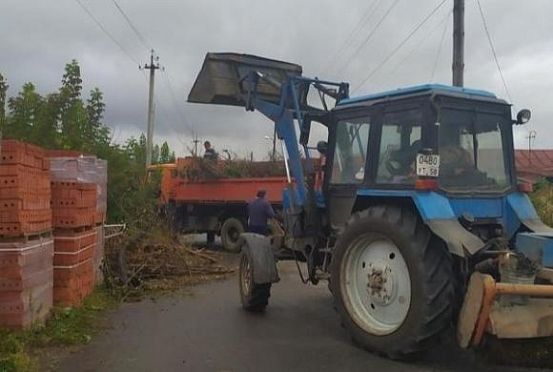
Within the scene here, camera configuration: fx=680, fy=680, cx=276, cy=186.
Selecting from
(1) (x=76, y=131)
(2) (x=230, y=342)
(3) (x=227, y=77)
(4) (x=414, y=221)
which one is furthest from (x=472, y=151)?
(1) (x=76, y=131)

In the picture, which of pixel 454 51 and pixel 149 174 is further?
pixel 149 174

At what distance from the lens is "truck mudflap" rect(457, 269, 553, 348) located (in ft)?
18.4

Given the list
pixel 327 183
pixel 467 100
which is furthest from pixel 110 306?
pixel 467 100

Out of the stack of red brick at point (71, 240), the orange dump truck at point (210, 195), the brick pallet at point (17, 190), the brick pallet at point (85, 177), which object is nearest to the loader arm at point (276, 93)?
the brick pallet at point (85, 177)

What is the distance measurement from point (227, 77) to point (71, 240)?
11.5 feet

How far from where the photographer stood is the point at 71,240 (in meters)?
8.46

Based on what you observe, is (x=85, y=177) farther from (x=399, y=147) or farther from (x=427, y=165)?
(x=427, y=165)

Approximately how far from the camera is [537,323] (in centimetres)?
573

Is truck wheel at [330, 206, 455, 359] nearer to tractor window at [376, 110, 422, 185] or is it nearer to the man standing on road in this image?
tractor window at [376, 110, 422, 185]

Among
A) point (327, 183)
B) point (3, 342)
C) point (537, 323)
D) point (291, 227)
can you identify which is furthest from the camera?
point (291, 227)

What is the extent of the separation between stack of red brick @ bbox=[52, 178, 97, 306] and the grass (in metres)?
0.20

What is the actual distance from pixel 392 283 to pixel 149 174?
12714mm

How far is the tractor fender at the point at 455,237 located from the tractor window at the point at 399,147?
68cm

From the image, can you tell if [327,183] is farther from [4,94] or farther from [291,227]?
[4,94]
